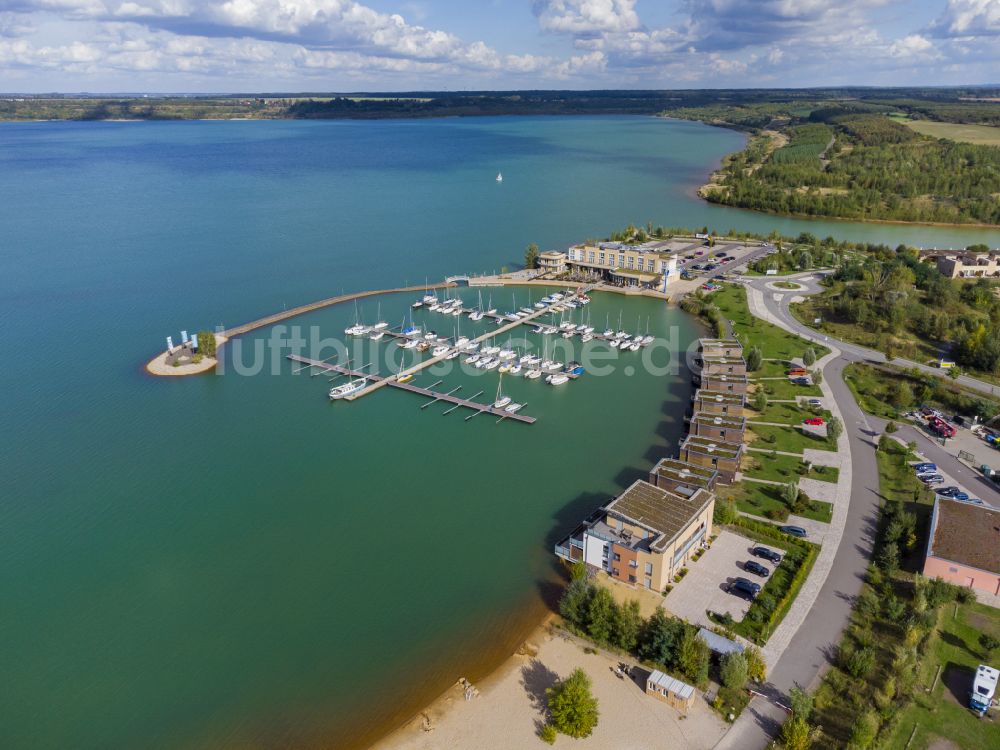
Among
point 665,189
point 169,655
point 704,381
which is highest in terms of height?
point 665,189

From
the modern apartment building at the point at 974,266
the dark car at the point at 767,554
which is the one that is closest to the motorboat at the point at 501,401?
the dark car at the point at 767,554

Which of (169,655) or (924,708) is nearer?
(924,708)

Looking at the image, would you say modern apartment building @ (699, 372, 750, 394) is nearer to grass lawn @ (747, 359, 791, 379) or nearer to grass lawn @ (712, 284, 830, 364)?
grass lawn @ (747, 359, 791, 379)

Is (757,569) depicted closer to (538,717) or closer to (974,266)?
(538,717)

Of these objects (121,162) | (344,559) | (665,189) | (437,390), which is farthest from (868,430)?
(121,162)

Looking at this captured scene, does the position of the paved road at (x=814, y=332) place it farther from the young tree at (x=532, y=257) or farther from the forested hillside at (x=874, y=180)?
the forested hillside at (x=874, y=180)

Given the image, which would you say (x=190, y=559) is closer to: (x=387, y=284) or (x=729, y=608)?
(x=729, y=608)
